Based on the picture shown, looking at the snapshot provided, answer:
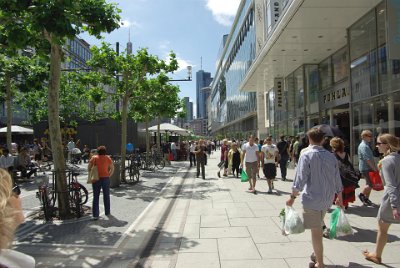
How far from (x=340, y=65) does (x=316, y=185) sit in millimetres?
15376

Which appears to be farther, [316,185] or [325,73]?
[325,73]

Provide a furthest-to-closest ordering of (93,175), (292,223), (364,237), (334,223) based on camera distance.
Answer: (93,175) < (364,237) < (334,223) < (292,223)

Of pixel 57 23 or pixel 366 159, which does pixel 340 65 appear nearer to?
pixel 366 159

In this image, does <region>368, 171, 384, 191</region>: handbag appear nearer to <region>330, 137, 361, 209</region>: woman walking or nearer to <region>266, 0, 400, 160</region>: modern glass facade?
<region>330, 137, 361, 209</region>: woman walking

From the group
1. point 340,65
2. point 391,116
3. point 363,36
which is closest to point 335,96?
point 340,65

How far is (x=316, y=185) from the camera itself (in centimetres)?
466

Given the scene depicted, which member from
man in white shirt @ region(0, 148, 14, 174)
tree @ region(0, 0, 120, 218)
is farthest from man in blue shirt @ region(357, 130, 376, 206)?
man in white shirt @ region(0, 148, 14, 174)

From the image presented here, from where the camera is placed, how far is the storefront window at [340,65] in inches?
703

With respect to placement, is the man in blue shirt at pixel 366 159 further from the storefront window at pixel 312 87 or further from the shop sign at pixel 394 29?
the storefront window at pixel 312 87

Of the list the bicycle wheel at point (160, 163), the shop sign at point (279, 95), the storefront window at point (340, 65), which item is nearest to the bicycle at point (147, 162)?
the bicycle wheel at point (160, 163)

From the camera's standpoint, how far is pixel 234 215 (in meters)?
8.52

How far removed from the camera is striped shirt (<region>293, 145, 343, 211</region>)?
4633mm

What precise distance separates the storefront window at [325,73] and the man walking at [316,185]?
1586 centimetres

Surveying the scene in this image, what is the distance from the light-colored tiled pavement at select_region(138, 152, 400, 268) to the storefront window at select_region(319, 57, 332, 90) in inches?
432
